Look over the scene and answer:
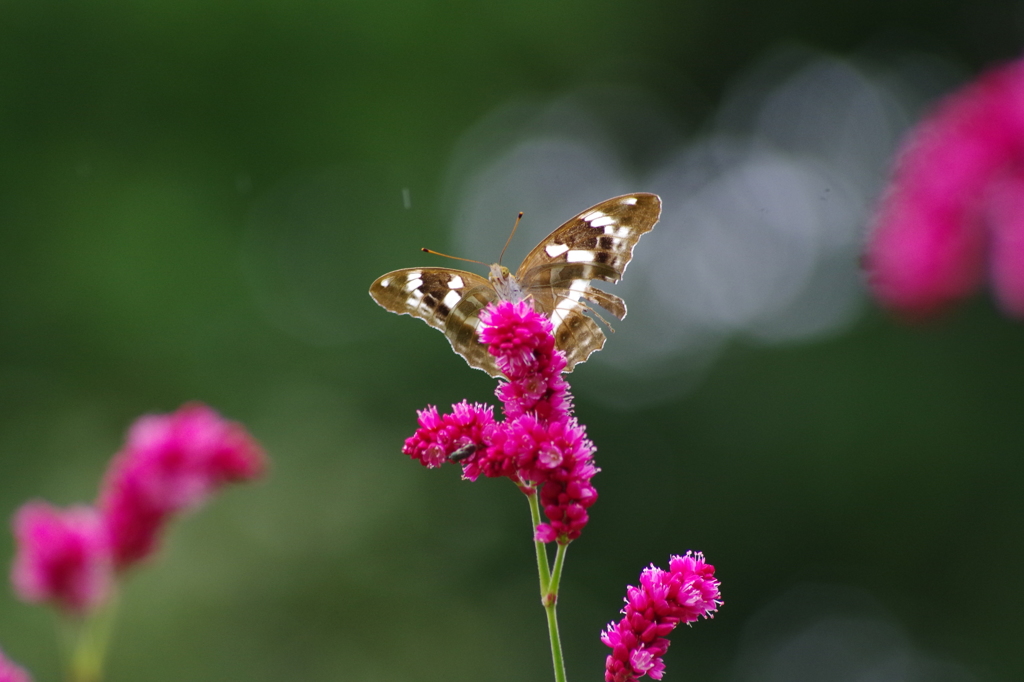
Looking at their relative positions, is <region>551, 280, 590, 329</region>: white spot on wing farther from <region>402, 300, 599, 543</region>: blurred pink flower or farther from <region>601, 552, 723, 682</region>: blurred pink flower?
<region>601, 552, 723, 682</region>: blurred pink flower

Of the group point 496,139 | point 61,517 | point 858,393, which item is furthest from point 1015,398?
point 61,517

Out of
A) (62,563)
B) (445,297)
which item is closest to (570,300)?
(445,297)

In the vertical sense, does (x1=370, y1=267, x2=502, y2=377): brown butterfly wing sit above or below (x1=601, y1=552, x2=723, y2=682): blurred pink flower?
above

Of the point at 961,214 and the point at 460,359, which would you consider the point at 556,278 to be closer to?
the point at 961,214

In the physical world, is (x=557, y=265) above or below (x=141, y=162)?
below

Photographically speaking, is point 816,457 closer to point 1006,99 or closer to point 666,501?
point 666,501

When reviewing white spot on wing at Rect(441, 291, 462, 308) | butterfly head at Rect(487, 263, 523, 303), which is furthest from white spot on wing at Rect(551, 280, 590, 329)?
white spot on wing at Rect(441, 291, 462, 308)
